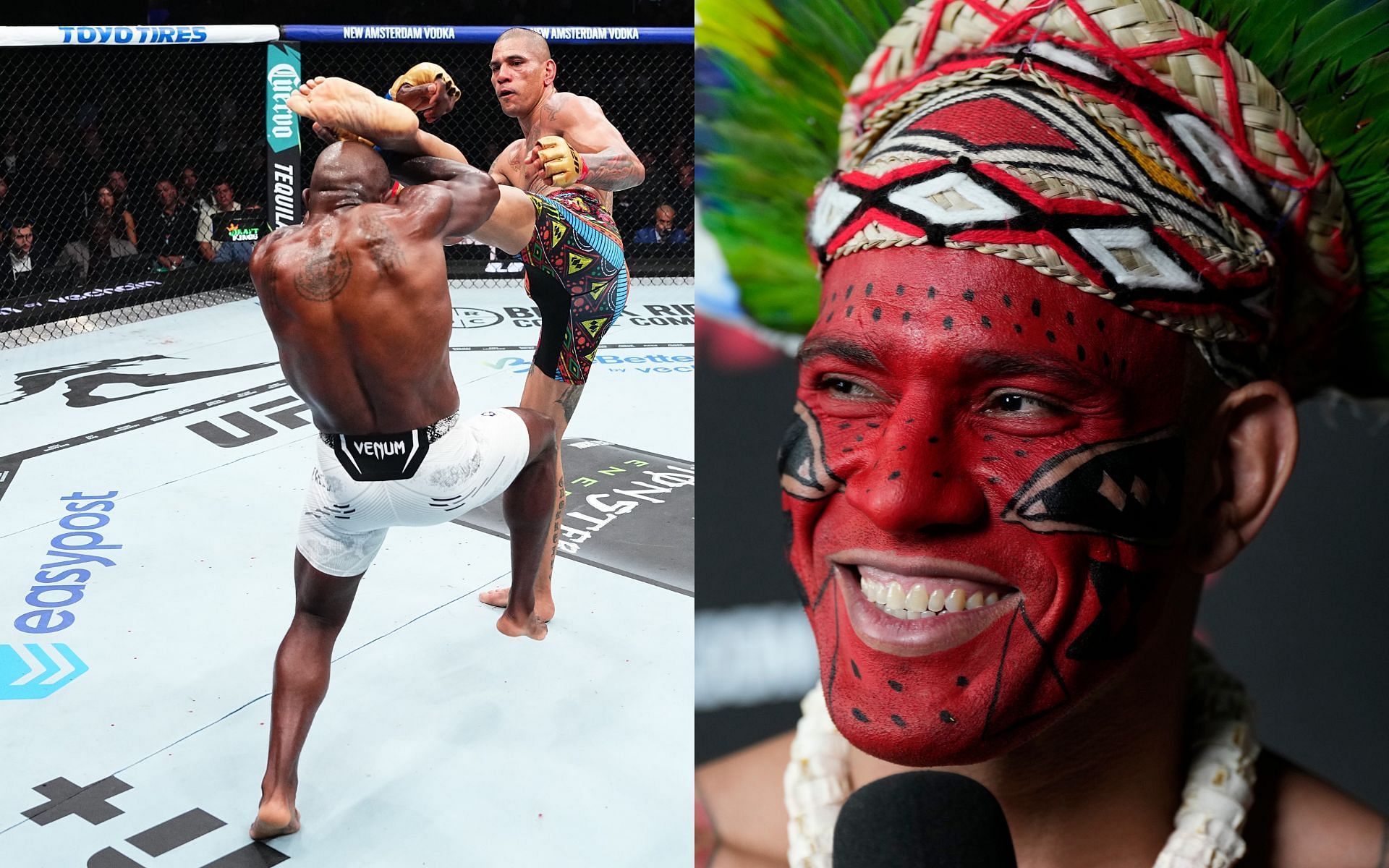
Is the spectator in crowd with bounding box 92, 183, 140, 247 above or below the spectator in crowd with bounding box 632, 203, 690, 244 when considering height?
above

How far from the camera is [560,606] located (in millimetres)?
3887

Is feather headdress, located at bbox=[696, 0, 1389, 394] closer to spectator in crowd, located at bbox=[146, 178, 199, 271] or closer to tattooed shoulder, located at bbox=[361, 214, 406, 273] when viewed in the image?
tattooed shoulder, located at bbox=[361, 214, 406, 273]

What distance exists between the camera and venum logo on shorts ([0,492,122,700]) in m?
3.43

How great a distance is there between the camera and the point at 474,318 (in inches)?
287

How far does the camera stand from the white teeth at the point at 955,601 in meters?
0.86

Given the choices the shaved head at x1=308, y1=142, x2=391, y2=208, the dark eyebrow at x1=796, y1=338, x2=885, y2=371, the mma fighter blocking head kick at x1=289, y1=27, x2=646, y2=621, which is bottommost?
the mma fighter blocking head kick at x1=289, y1=27, x2=646, y2=621

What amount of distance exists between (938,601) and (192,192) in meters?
7.74

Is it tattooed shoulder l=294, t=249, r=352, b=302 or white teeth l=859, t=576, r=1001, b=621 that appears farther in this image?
tattooed shoulder l=294, t=249, r=352, b=302

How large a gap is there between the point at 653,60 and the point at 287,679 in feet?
21.2

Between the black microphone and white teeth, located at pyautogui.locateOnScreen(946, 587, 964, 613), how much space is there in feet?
0.44

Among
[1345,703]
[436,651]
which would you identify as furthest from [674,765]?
[1345,703]

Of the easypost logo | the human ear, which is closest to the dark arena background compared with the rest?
the easypost logo

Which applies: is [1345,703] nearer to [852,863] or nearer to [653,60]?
[852,863]

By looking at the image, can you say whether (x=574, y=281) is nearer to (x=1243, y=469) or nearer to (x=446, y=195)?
(x=446, y=195)
